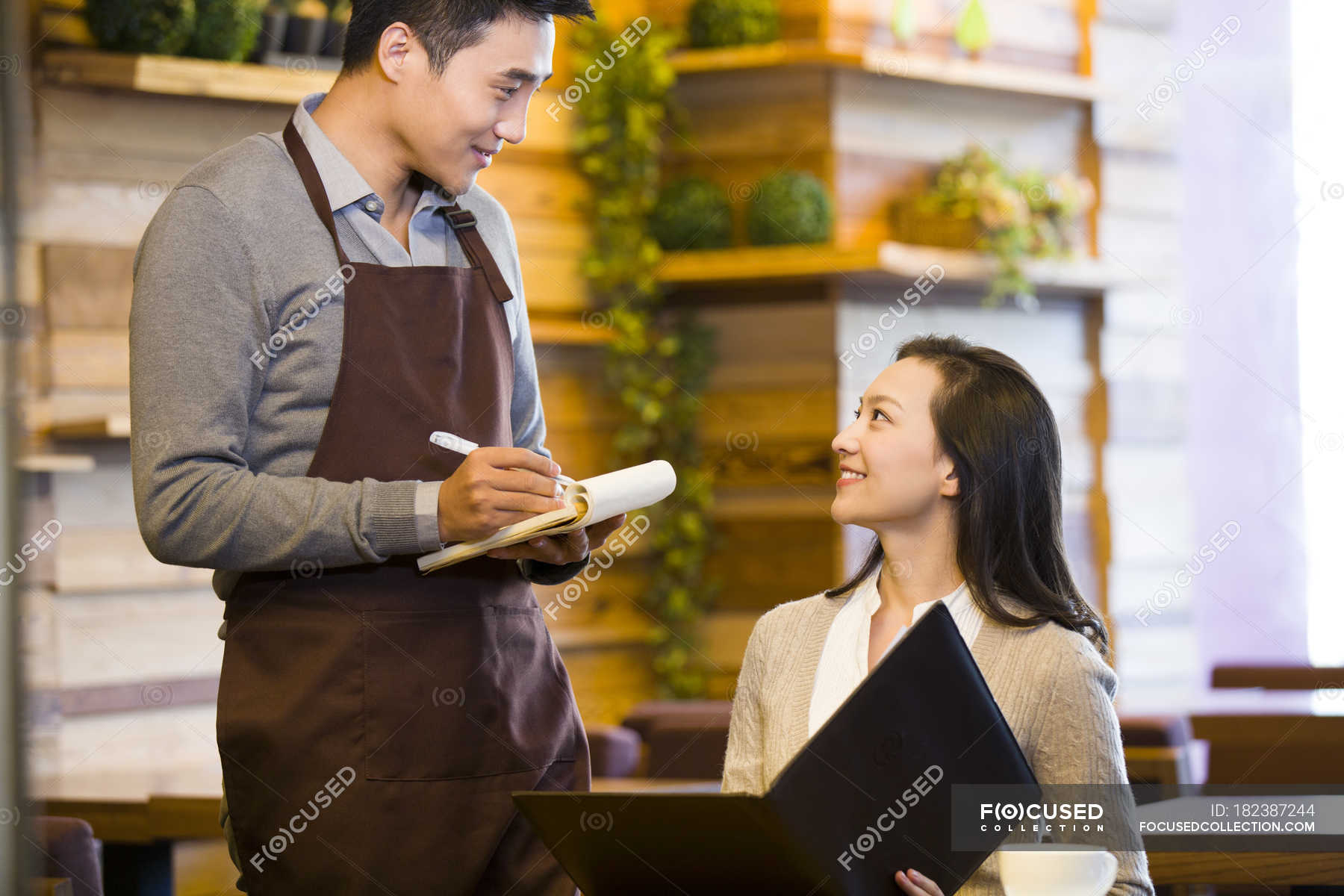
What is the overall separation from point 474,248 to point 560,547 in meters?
0.39

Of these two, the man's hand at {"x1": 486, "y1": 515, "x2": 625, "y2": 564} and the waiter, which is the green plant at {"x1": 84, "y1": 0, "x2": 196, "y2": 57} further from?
the man's hand at {"x1": 486, "y1": 515, "x2": 625, "y2": 564}

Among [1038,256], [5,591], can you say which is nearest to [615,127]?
[1038,256]

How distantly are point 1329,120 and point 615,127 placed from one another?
99.1 inches

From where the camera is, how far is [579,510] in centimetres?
146

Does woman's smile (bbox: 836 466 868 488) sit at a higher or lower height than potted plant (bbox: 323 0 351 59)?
lower

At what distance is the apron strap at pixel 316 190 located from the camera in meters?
1.53

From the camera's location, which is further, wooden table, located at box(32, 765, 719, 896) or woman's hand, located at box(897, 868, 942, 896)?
wooden table, located at box(32, 765, 719, 896)

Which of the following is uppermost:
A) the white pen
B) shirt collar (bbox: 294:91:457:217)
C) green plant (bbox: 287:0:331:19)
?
green plant (bbox: 287:0:331:19)

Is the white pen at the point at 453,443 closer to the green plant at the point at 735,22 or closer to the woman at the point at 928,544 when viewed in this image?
the woman at the point at 928,544

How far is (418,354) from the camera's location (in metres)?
1.55

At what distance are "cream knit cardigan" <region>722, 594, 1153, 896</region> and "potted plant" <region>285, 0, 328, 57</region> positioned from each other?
7.65 feet

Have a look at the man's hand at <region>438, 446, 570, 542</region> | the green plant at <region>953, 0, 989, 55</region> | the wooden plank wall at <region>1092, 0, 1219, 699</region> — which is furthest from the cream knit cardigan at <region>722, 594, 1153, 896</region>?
the wooden plank wall at <region>1092, 0, 1219, 699</region>

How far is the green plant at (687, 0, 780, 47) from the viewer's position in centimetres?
402

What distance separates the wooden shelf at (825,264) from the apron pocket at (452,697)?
8.12ft
